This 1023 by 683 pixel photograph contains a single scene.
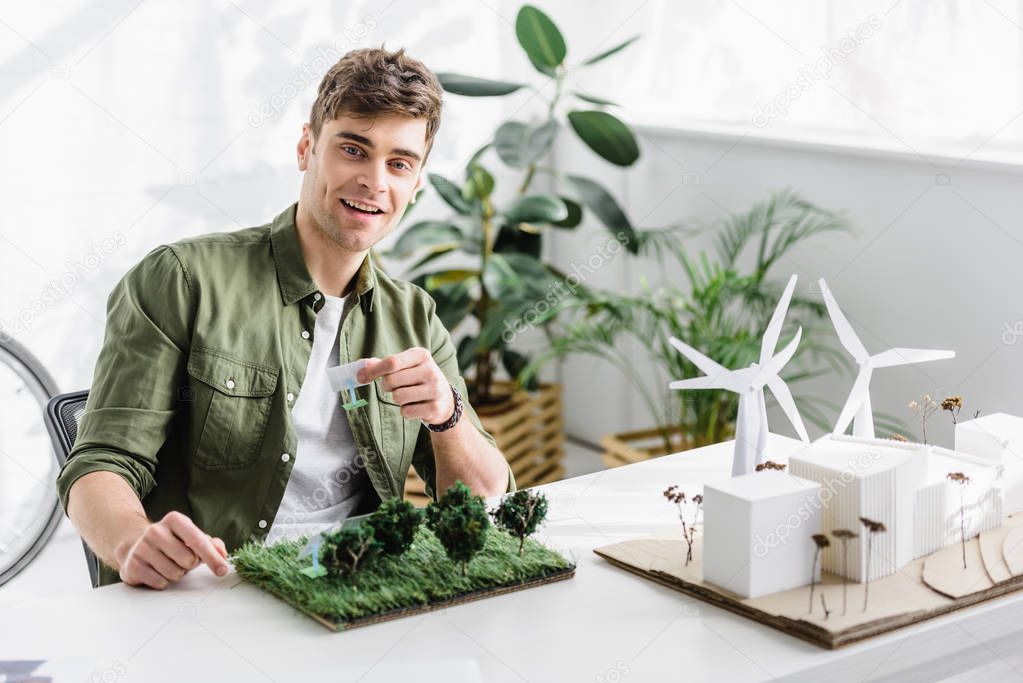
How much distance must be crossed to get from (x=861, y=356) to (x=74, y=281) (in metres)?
2.63

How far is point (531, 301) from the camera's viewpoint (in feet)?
12.5

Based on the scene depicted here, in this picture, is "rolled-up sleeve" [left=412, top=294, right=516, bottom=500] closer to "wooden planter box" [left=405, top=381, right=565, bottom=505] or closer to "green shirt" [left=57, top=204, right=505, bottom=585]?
"green shirt" [left=57, top=204, right=505, bottom=585]

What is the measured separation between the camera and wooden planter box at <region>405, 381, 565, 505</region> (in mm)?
4082

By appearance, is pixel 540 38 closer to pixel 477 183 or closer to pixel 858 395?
pixel 477 183

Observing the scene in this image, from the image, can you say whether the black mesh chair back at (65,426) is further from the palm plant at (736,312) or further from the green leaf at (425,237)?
the green leaf at (425,237)

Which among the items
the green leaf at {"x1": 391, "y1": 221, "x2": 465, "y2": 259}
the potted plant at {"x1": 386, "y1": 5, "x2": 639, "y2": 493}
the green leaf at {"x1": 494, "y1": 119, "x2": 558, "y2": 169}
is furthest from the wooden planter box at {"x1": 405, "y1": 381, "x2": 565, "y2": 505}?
the green leaf at {"x1": 494, "y1": 119, "x2": 558, "y2": 169}

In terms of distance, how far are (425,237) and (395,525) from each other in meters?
2.42

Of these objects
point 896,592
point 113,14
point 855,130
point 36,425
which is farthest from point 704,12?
point 896,592

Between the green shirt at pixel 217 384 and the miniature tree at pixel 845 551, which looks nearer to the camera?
the miniature tree at pixel 845 551

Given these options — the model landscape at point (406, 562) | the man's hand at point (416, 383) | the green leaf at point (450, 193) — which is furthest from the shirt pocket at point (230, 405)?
the green leaf at point (450, 193)

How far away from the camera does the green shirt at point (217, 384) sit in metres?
1.91

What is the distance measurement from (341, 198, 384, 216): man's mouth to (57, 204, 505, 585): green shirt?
12 centimetres

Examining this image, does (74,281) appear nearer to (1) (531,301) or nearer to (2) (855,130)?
(1) (531,301)

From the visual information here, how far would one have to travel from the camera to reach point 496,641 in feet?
4.71
